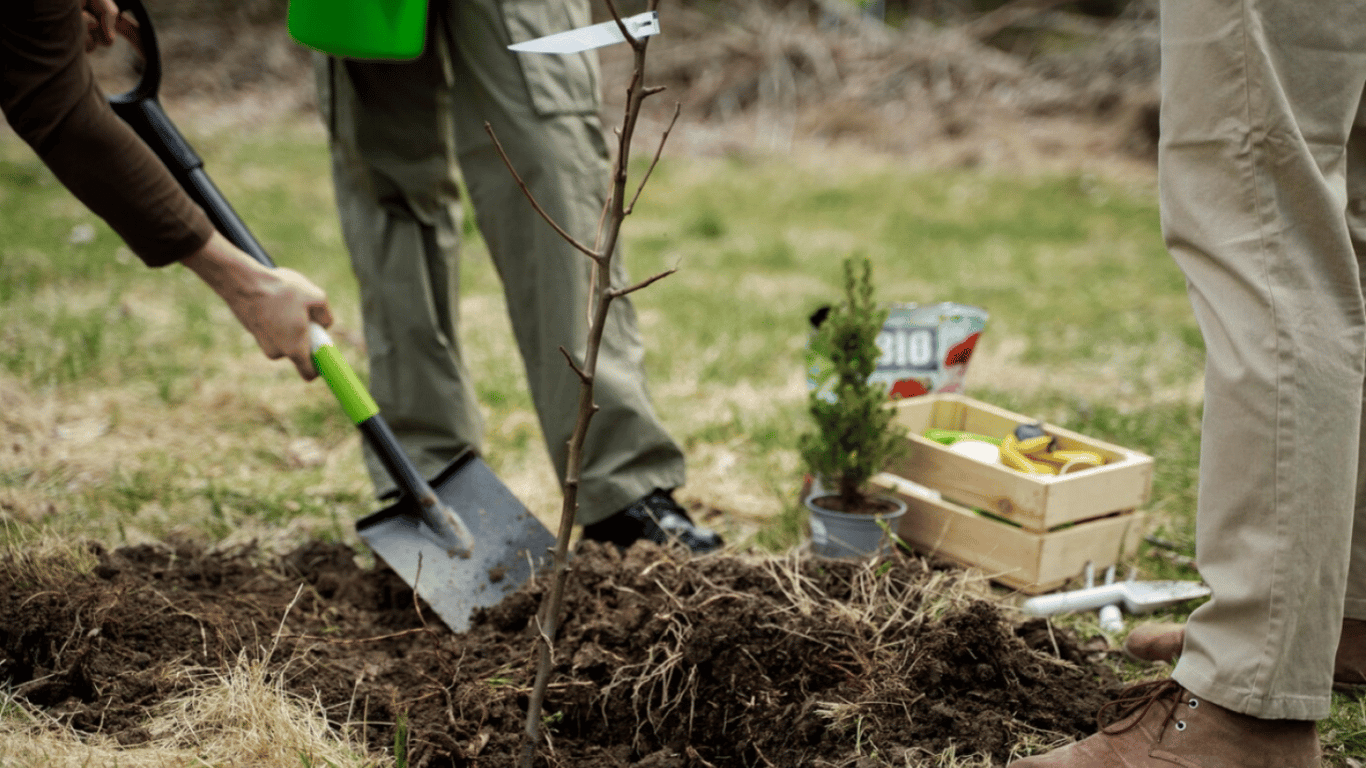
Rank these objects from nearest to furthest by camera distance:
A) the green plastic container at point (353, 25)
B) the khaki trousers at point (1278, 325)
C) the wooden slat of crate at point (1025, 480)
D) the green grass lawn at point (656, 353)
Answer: the khaki trousers at point (1278, 325) < the green plastic container at point (353, 25) < the wooden slat of crate at point (1025, 480) < the green grass lawn at point (656, 353)

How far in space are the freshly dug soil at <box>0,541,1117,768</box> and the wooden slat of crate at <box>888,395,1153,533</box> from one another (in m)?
0.39

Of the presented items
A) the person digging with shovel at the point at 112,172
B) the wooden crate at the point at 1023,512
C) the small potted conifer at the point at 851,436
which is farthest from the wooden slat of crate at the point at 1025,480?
the person digging with shovel at the point at 112,172

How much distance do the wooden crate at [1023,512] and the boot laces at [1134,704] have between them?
529 mm

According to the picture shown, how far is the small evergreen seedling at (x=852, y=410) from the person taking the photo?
2316mm

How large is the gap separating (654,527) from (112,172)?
1.24 m

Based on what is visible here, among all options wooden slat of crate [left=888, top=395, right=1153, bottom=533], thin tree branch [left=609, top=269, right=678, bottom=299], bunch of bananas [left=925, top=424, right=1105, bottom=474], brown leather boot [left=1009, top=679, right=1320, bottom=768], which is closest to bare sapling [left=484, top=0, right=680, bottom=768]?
thin tree branch [left=609, top=269, right=678, bottom=299]

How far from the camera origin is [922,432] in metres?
2.74

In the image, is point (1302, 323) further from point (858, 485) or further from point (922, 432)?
point (922, 432)

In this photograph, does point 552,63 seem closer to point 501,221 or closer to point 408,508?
point 501,221

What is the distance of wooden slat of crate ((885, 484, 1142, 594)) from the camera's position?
231 cm

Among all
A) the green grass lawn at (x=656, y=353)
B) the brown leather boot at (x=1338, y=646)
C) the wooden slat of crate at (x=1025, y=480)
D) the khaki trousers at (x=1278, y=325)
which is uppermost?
the khaki trousers at (x=1278, y=325)

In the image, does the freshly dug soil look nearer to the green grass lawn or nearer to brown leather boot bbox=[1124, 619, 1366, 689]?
brown leather boot bbox=[1124, 619, 1366, 689]

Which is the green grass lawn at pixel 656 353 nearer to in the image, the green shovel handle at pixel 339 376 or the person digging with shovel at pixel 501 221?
the person digging with shovel at pixel 501 221

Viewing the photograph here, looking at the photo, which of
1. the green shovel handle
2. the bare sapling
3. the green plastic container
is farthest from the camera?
the green shovel handle
